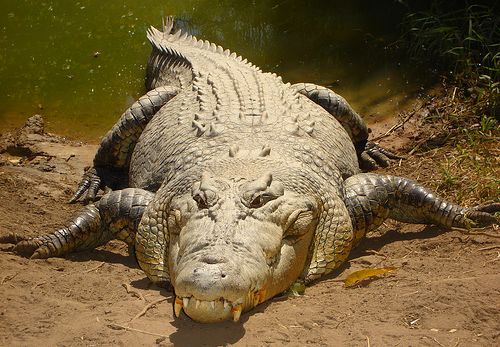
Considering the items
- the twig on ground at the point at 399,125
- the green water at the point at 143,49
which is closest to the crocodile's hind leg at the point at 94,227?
the green water at the point at 143,49

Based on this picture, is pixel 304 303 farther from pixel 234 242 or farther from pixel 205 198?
pixel 205 198

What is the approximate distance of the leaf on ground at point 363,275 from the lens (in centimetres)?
448

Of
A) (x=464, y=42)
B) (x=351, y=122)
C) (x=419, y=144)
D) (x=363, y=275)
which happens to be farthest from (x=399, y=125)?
(x=363, y=275)

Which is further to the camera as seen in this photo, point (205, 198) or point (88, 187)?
point (88, 187)

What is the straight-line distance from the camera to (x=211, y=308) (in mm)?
3484

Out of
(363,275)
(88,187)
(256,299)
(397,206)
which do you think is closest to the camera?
(256,299)

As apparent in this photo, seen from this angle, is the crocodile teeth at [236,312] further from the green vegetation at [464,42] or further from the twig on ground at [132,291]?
the green vegetation at [464,42]

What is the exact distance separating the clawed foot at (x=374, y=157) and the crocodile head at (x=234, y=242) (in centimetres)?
231

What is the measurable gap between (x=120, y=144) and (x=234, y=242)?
9.83ft

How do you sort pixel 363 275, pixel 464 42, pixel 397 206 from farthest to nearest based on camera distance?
pixel 464 42
pixel 397 206
pixel 363 275

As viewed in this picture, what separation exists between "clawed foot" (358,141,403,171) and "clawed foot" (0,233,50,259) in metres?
2.95

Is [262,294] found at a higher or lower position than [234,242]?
lower

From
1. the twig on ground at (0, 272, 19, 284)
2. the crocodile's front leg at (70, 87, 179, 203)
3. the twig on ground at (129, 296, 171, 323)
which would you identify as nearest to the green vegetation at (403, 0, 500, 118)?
the crocodile's front leg at (70, 87, 179, 203)

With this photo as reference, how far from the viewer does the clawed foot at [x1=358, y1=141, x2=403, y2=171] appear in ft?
22.3
